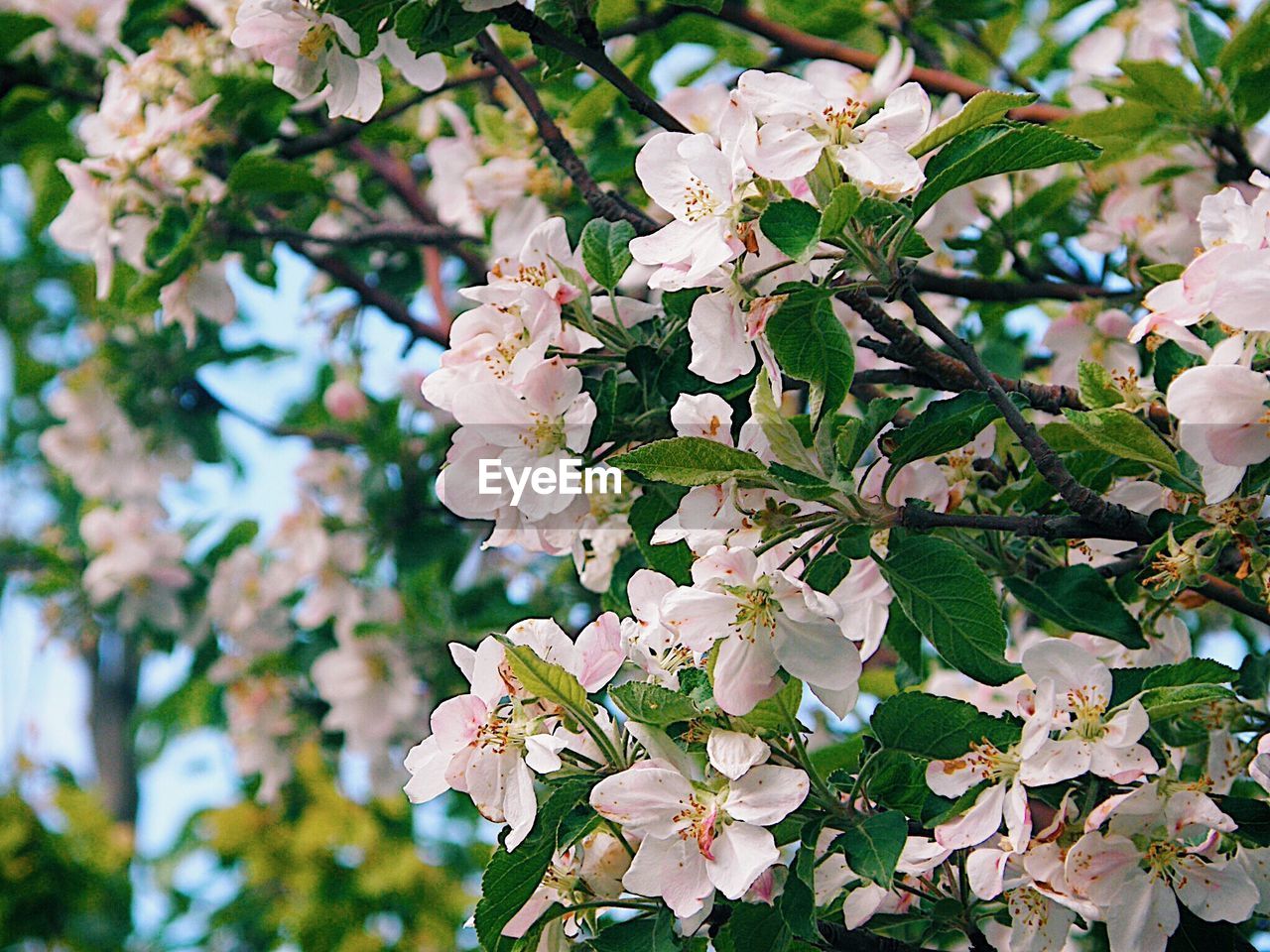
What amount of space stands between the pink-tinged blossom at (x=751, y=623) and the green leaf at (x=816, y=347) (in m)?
0.14

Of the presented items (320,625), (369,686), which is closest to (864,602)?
(369,686)

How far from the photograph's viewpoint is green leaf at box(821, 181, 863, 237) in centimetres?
98

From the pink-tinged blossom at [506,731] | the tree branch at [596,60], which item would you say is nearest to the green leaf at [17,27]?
the tree branch at [596,60]

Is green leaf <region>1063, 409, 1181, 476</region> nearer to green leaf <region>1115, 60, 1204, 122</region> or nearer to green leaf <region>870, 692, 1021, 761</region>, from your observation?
green leaf <region>870, 692, 1021, 761</region>

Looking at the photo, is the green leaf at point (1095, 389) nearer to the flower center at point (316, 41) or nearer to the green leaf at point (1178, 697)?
the green leaf at point (1178, 697)

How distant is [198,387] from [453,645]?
82.1 inches

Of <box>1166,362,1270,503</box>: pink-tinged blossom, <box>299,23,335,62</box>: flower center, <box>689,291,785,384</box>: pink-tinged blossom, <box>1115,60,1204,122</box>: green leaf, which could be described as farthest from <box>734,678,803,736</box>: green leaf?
<box>1115,60,1204,122</box>: green leaf

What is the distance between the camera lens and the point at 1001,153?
41.0 inches

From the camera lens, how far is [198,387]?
3018 mm

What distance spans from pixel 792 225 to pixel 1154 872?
559mm

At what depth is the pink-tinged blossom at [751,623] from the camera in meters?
1.01

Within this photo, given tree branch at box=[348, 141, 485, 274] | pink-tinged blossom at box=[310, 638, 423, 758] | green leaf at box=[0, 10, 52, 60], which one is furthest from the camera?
pink-tinged blossom at box=[310, 638, 423, 758]

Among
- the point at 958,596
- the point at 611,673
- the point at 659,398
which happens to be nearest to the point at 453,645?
the point at 611,673

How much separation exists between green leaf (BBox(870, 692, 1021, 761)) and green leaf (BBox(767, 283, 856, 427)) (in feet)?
0.76
